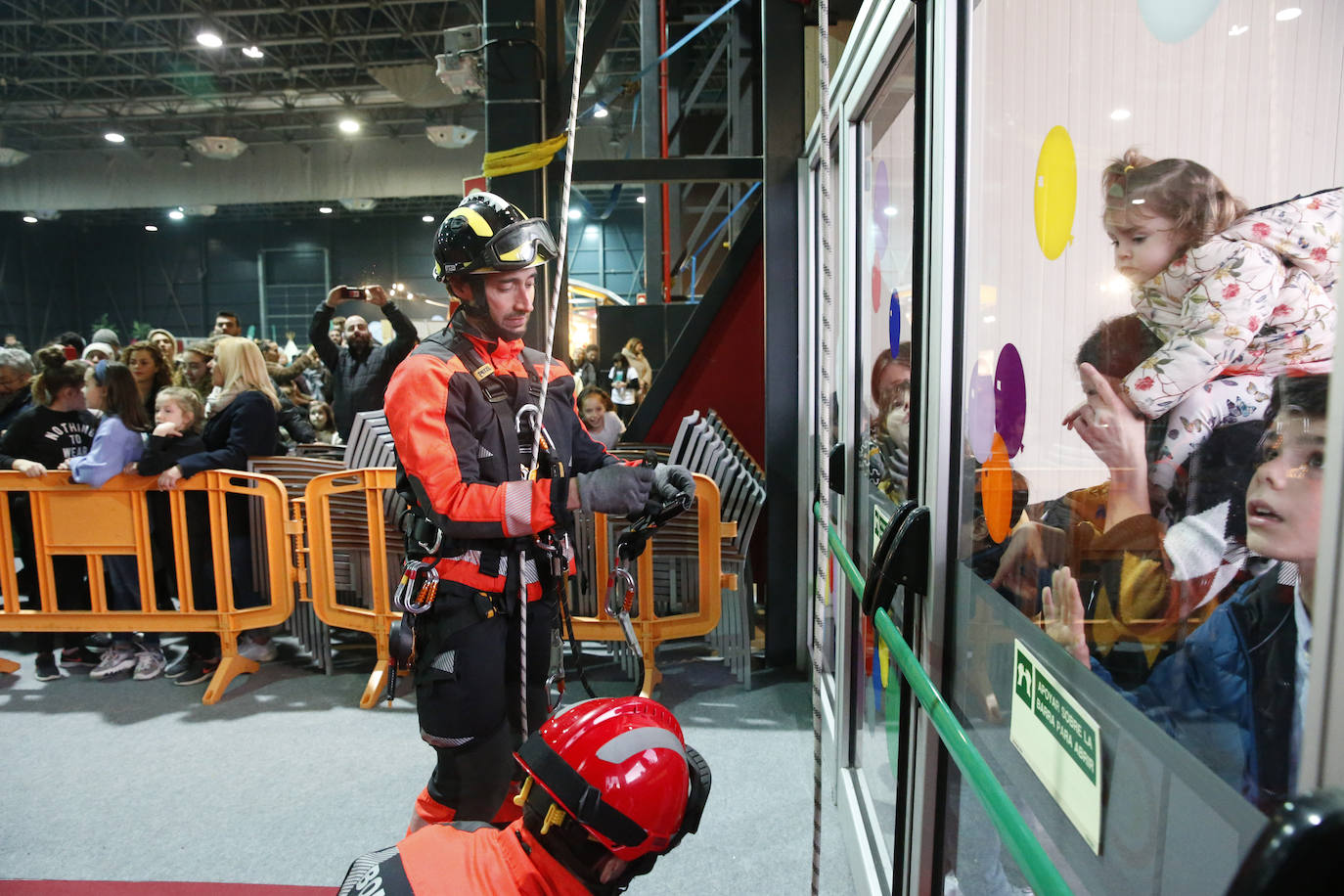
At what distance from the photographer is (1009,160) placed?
129cm

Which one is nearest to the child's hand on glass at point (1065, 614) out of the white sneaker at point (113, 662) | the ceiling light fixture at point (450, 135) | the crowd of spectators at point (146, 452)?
the crowd of spectators at point (146, 452)

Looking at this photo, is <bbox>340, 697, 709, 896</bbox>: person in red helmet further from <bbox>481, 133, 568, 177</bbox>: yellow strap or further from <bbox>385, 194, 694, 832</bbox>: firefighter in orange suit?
<bbox>481, 133, 568, 177</bbox>: yellow strap

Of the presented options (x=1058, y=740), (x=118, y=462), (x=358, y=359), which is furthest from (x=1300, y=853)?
(x=358, y=359)

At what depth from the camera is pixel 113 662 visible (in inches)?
173

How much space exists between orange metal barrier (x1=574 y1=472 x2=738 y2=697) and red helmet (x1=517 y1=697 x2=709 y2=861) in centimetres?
261

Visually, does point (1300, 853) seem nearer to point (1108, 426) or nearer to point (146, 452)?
point (1108, 426)

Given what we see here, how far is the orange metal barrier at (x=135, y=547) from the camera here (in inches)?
162

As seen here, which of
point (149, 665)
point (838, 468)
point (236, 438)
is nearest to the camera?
point (838, 468)

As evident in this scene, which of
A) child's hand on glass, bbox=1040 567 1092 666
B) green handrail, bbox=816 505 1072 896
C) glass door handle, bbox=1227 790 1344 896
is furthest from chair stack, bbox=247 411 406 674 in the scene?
glass door handle, bbox=1227 790 1344 896

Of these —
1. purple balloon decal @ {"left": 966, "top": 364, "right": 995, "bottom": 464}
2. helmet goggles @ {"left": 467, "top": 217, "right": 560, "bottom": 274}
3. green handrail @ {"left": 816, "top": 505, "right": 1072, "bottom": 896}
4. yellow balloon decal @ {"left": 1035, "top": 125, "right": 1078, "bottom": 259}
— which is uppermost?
helmet goggles @ {"left": 467, "top": 217, "right": 560, "bottom": 274}

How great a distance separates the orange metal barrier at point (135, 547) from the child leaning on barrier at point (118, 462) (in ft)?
0.36

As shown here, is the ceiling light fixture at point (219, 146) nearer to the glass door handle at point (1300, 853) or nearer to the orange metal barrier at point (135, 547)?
the orange metal barrier at point (135, 547)

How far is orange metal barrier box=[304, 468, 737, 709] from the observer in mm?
4004

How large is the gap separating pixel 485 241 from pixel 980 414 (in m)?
1.45
